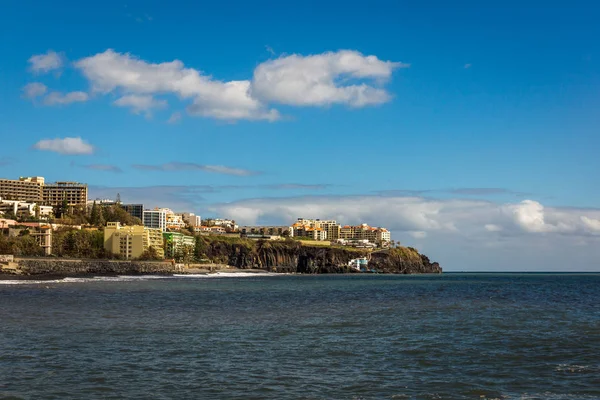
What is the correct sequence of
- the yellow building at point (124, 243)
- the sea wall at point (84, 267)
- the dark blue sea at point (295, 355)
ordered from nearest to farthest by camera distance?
1. the dark blue sea at point (295, 355)
2. the sea wall at point (84, 267)
3. the yellow building at point (124, 243)

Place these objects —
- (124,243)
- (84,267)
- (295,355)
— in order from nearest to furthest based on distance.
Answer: (295,355) < (84,267) < (124,243)

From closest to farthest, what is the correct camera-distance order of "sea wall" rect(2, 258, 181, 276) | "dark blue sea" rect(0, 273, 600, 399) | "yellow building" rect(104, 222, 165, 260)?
1. "dark blue sea" rect(0, 273, 600, 399)
2. "sea wall" rect(2, 258, 181, 276)
3. "yellow building" rect(104, 222, 165, 260)

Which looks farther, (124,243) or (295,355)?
(124,243)

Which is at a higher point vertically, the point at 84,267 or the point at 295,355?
the point at 84,267

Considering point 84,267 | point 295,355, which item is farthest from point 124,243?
point 295,355

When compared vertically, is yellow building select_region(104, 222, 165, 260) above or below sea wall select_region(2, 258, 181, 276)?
above

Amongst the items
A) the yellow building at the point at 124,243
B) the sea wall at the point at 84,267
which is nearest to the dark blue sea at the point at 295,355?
the sea wall at the point at 84,267

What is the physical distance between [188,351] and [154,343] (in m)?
2.54

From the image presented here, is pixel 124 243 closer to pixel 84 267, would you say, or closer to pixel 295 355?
pixel 84 267

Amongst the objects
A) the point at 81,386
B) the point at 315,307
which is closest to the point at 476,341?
the point at 81,386

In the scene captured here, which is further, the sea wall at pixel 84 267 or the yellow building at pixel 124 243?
the yellow building at pixel 124 243

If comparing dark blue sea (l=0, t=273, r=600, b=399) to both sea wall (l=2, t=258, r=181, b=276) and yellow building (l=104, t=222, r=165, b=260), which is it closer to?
sea wall (l=2, t=258, r=181, b=276)

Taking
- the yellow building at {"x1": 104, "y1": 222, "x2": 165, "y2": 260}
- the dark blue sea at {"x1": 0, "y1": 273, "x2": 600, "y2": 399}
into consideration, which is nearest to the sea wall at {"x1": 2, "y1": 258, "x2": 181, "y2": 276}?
the yellow building at {"x1": 104, "y1": 222, "x2": 165, "y2": 260}

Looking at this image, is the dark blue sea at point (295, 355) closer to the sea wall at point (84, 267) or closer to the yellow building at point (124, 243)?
the sea wall at point (84, 267)
